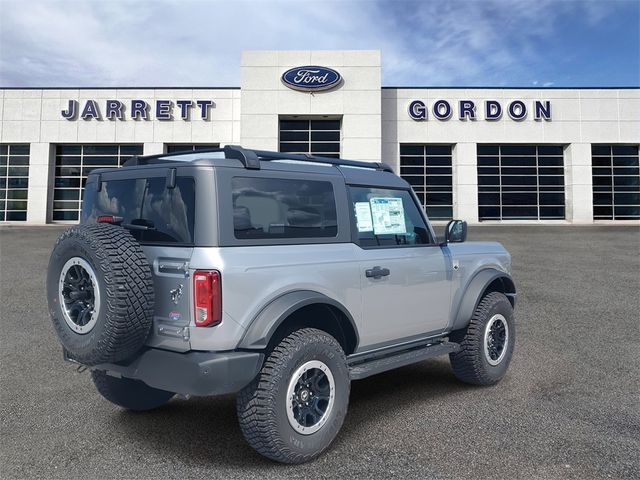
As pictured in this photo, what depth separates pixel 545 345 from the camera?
6602mm

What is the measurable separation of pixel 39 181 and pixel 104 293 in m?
28.9

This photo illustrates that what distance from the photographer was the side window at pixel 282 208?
3.37 metres

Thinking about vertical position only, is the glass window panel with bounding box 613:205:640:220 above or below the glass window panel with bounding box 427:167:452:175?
below

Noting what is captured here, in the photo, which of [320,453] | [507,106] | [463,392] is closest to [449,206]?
[507,106]

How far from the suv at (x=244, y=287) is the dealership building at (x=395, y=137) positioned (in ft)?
74.2

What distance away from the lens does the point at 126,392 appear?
13.9ft

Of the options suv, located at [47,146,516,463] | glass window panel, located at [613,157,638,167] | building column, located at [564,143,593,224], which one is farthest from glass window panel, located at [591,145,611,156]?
suv, located at [47,146,516,463]

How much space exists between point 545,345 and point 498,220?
22711mm

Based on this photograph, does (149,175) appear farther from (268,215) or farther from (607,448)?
(607,448)

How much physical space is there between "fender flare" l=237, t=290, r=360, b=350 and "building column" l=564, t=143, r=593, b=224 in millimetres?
28295

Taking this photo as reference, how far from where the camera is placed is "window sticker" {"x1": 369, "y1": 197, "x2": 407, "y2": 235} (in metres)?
4.32

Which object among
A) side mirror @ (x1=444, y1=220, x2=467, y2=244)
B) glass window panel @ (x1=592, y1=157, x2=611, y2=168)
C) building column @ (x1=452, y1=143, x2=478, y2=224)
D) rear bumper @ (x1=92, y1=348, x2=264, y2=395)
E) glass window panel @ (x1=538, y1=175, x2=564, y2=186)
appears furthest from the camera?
glass window panel @ (x1=538, y1=175, x2=564, y2=186)

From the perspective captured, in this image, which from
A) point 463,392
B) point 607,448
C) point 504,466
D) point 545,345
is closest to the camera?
point 504,466

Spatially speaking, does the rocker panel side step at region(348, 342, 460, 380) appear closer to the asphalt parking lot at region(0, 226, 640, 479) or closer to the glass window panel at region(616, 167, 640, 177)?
the asphalt parking lot at region(0, 226, 640, 479)
